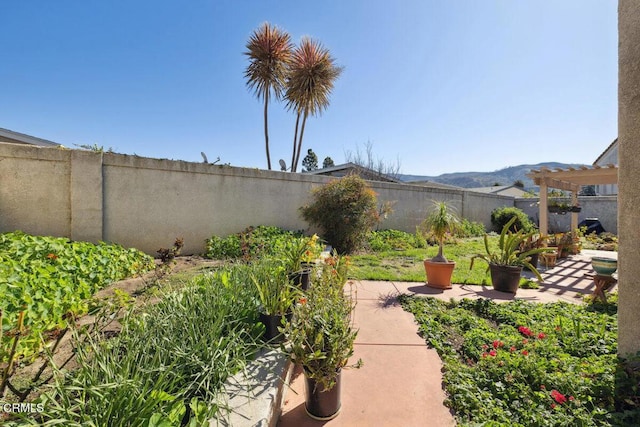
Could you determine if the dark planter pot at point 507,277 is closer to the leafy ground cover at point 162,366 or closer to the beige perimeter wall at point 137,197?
the leafy ground cover at point 162,366

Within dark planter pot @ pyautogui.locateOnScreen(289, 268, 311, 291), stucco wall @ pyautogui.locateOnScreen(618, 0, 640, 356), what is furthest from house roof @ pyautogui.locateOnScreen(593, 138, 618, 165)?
dark planter pot @ pyautogui.locateOnScreen(289, 268, 311, 291)

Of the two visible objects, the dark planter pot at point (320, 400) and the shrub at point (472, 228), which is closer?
the dark planter pot at point (320, 400)

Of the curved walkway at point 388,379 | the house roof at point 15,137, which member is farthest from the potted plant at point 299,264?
the house roof at point 15,137

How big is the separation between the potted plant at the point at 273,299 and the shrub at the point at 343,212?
430 cm

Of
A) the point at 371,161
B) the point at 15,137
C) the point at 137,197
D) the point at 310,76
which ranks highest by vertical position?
the point at 310,76

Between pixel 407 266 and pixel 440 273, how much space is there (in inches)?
64.7

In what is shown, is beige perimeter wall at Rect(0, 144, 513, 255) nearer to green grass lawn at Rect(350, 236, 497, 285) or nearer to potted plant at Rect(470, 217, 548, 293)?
green grass lawn at Rect(350, 236, 497, 285)

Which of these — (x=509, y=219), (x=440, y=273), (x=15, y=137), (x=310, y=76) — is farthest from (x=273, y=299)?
(x=509, y=219)

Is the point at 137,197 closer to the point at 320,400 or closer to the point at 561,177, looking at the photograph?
the point at 320,400

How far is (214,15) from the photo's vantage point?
251 inches

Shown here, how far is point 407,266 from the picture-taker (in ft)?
19.9

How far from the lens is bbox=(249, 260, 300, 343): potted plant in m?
2.22

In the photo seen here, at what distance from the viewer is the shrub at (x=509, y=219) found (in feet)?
37.8

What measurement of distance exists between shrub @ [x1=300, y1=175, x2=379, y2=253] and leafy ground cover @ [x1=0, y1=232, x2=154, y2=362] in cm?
395
